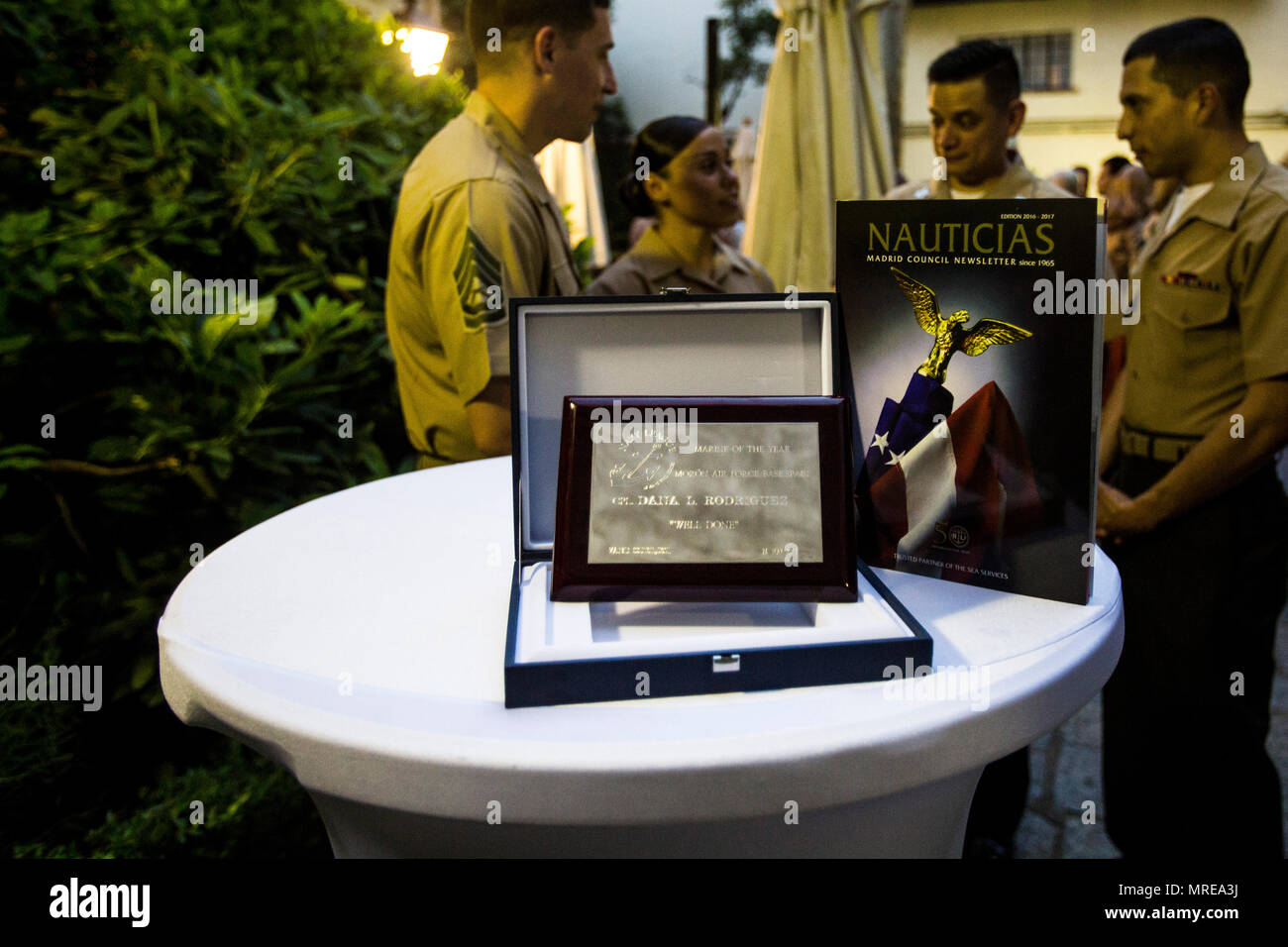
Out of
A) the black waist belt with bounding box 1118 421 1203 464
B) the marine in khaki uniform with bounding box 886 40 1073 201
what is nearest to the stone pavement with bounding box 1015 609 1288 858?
the black waist belt with bounding box 1118 421 1203 464

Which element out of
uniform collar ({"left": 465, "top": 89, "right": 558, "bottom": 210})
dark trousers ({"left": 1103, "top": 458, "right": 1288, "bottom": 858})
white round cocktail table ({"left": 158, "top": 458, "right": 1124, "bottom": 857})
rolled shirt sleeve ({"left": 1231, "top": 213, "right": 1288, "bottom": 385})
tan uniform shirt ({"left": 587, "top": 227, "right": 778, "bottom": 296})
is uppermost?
uniform collar ({"left": 465, "top": 89, "right": 558, "bottom": 210})

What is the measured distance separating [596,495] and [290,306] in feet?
6.78

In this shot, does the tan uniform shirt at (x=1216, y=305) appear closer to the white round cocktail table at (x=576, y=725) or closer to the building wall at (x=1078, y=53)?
the white round cocktail table at (x=576, y=725)

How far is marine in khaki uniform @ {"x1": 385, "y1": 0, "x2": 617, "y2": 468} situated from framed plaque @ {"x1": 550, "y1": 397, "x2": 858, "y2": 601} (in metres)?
0.91

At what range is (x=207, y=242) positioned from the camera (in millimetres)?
2242

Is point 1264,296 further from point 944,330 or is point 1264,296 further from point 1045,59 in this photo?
point 1045,59

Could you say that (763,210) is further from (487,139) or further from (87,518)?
(87,518)

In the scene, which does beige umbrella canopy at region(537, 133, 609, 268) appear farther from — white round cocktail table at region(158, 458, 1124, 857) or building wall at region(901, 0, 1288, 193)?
→ building wall at region(901, 0, 1288, 193)

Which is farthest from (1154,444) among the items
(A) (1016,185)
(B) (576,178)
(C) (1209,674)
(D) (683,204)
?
(B) (576,178)

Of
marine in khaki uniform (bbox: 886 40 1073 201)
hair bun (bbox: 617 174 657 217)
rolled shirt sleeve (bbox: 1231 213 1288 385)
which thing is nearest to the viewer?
rolled shirt sleeve (bbox: 1231 213 1288 385)

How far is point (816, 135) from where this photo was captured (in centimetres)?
366

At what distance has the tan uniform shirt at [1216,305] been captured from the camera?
1968 millimetres

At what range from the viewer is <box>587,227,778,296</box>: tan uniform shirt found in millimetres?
2904

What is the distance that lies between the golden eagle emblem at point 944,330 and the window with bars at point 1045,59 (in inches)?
912
